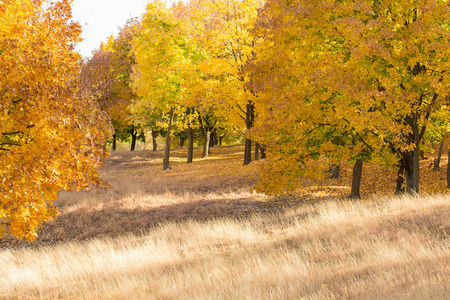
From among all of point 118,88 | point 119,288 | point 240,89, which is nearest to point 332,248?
point 119,288

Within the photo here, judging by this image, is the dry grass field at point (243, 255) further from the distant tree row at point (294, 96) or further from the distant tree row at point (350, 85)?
the distant tree row at point (350, 85)

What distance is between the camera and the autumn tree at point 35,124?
21.3 ft

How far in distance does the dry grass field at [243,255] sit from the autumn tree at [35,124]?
1987mm

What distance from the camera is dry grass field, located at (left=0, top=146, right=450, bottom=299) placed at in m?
5.52

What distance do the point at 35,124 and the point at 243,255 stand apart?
495cm

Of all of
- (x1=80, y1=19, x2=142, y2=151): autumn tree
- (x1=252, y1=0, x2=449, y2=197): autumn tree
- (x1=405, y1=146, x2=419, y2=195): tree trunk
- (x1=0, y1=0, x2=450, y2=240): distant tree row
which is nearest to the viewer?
(x1=0, y1=0, x2=450, y2=240): distant tree row

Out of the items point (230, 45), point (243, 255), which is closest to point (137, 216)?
point (243, 255)

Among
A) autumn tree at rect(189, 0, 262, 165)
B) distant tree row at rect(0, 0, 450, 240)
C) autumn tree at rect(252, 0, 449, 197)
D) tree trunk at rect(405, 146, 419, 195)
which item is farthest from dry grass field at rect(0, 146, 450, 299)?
autumn tree at rect(189, 0, 262, 165)

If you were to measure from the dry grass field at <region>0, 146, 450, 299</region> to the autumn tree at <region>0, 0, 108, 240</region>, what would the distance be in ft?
6.52

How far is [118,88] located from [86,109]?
100ft

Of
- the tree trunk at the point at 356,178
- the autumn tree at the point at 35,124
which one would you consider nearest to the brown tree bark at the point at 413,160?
the tree trunk at the point at 356,178

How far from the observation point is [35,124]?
6680 millimetres

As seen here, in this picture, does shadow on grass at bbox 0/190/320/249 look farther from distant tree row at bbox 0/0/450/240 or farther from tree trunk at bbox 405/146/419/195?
tree trunk at bbox 405/146/419/195

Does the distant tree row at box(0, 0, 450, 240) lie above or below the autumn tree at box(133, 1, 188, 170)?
below
